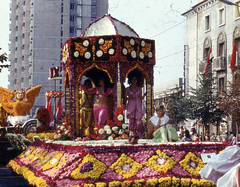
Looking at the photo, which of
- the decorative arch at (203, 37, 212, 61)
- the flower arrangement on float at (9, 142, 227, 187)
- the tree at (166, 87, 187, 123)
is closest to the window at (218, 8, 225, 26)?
the decorative arch at (203, 37, 212, 61)

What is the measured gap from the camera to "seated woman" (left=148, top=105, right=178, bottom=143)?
1105 centimetres

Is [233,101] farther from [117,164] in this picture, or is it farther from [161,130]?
[117,164]

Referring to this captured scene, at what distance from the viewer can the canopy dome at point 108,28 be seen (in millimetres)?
15508

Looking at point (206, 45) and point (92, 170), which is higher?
point (206, 45)

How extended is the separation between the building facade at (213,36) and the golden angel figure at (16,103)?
1825 centimetres

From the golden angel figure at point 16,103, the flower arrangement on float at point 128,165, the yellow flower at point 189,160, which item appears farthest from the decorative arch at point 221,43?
the yellow flower at point 189,160

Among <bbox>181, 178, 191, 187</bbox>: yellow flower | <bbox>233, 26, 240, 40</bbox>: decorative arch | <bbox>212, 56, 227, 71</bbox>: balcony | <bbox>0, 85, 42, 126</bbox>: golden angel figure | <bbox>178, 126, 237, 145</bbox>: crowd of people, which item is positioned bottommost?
<bbox>178, 126, 237, 145</bbox>: crowd of people

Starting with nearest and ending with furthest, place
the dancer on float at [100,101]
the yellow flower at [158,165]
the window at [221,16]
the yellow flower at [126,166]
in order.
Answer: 1. the yellow flower at [126,166]
2. the yellow flower at [158,165]
3. the dancer on float at [100,101]
4. the window at [221,16]

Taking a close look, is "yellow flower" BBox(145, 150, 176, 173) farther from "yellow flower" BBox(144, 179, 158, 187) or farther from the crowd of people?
the crowd of people

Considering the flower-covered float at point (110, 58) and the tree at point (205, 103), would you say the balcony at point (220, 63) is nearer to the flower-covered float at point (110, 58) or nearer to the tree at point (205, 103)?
the tree at point (205, 103)

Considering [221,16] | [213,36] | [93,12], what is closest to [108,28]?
[221,16]

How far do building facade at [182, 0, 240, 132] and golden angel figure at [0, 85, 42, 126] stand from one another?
18.2 meters

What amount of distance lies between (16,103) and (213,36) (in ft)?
78.9

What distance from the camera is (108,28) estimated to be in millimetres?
15617
